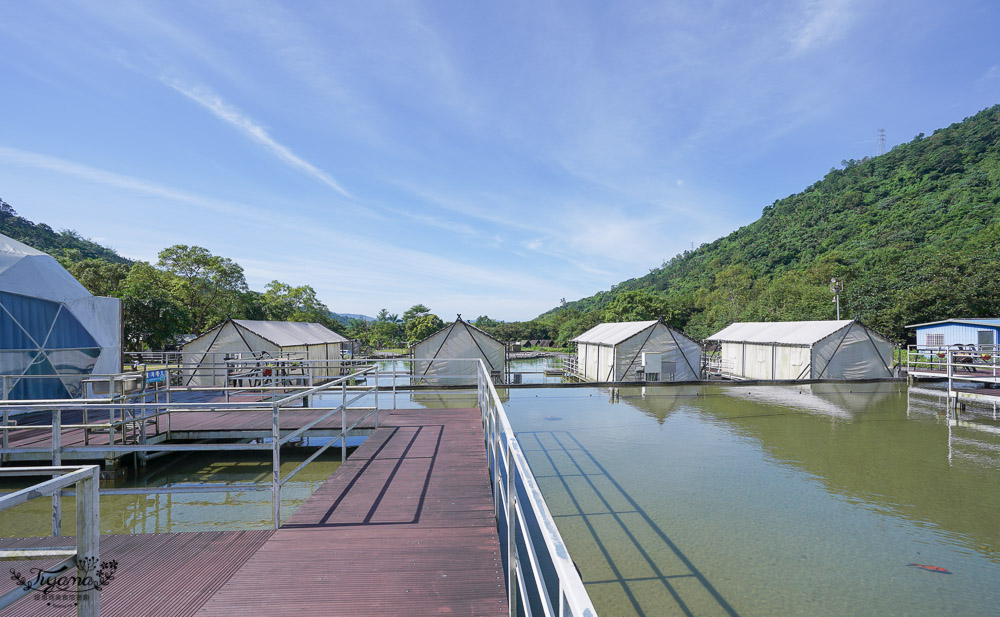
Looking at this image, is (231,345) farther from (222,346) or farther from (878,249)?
(878,249)

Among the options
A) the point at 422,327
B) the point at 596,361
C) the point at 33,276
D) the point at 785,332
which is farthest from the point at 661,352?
the point at 422,327

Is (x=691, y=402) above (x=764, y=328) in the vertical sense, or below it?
below

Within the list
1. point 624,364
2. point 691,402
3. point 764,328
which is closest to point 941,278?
point 764,328

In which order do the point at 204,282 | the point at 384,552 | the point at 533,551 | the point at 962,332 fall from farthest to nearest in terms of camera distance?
the point at 204,282 → the point at 962,332 → the point at 384,552 → the point at 533,551

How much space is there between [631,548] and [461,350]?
14431 millimetres

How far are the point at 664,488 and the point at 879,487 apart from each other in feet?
11.4

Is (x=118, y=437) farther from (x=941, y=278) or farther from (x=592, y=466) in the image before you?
(x=941, y=278)

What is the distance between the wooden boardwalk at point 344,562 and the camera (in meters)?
2.96

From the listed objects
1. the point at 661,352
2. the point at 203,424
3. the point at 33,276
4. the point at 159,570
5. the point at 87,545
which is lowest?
the point at 203,424

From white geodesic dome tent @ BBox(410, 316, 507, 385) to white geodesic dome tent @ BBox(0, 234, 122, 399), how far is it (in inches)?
401

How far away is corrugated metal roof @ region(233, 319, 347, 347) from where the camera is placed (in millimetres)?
18625

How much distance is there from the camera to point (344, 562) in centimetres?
348

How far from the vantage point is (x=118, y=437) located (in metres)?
8.02

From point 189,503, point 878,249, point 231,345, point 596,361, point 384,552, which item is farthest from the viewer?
point 878,249
